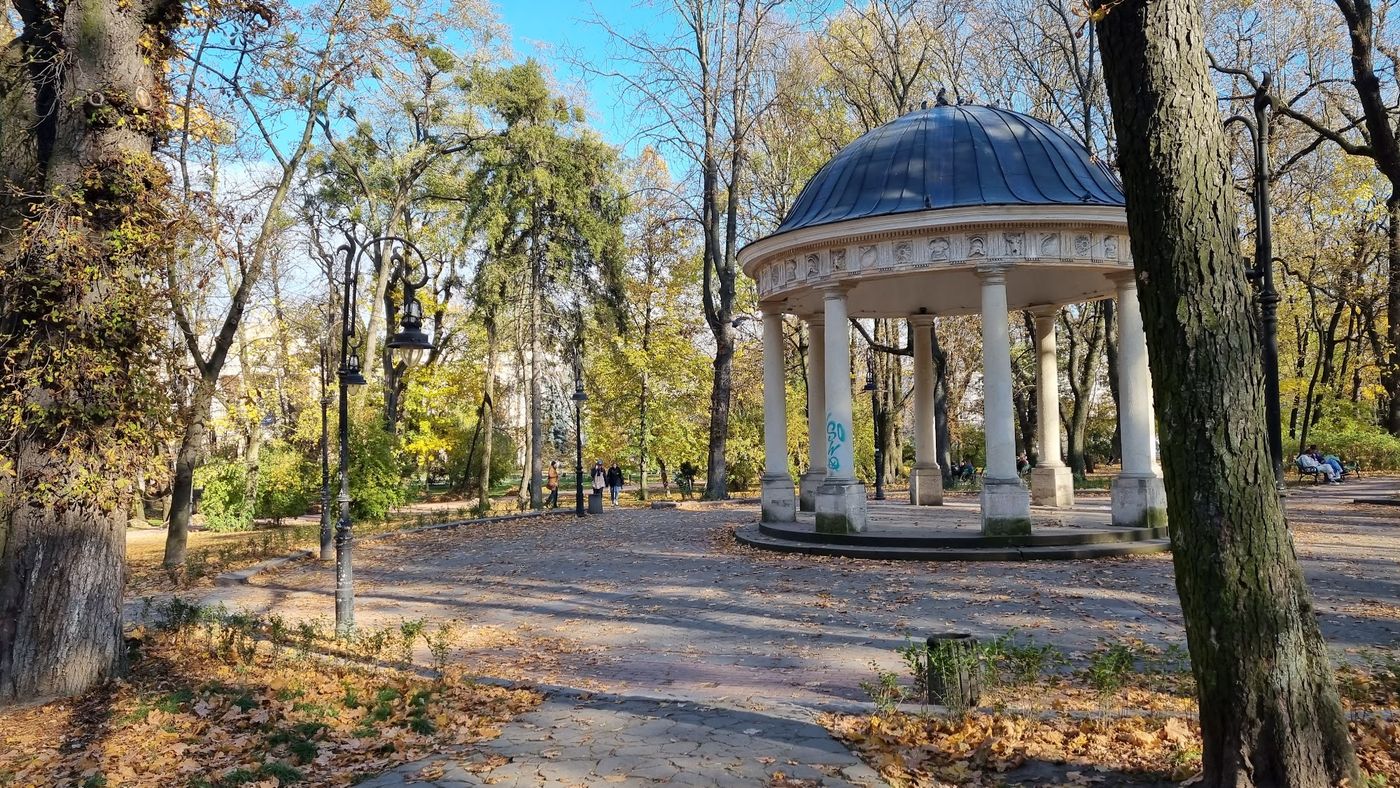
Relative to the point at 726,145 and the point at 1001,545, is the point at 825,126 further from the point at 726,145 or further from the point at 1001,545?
the point at 1001,545

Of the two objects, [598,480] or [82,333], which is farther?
[598,480]

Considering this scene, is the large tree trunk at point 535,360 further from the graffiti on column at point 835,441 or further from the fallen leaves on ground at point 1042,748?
the fallen leaves on ground at point 1042,748

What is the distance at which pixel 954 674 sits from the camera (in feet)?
18.9

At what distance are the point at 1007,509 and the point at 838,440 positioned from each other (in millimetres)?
3031

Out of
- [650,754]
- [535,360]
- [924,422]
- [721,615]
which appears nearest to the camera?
[650,754]

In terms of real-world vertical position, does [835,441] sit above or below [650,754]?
above

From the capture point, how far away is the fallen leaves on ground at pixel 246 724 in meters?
5.30

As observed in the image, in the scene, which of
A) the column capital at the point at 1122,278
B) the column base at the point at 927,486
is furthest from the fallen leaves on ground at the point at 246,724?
the column base at the point at 927,486

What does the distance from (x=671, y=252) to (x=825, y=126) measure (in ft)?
28.0

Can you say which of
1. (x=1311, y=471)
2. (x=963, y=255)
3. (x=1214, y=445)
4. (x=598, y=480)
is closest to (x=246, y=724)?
(x=1214, y=445)

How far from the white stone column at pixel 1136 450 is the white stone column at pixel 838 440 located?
4298mm

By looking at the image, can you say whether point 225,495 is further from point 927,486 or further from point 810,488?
point 927,486

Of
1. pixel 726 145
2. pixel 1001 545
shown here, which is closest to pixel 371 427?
pixel 726 145

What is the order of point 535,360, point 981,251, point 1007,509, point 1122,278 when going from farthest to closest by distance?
point 535,360 < point 1122,278 < point 981,251 < point 1007,509
